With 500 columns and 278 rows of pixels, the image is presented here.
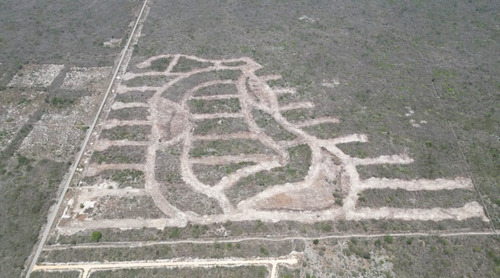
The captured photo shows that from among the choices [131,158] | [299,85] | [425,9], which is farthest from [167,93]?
[425,9]

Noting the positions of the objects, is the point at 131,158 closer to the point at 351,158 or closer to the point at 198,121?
the point at 198,121

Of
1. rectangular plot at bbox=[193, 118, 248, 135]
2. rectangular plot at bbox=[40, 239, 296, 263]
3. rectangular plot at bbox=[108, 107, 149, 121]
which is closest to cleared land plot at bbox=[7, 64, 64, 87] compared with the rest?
rectangular plot at bbox=[108, 107, 149, 121]

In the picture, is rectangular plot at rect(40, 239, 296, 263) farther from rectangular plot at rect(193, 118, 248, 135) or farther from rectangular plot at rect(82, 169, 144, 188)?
rectangular plot at rect(193, 118, 248, 135)

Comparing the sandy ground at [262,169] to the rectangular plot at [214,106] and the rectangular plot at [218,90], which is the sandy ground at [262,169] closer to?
the rectangular plot at [218,90]

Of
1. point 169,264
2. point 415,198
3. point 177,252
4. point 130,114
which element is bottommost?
point 415,198

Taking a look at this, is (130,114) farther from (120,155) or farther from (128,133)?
(120,155)

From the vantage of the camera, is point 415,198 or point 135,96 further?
point 135,96

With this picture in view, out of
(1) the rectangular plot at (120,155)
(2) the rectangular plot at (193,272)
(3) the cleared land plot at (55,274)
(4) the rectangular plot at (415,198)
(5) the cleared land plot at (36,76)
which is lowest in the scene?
(4) the rectangular plot at (415,198)

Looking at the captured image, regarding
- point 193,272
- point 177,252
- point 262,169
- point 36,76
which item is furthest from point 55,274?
point 36,76

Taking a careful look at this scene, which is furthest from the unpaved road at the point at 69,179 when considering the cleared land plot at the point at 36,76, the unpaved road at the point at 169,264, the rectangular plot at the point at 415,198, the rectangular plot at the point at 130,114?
the rectangular plot at the point at 415,198
